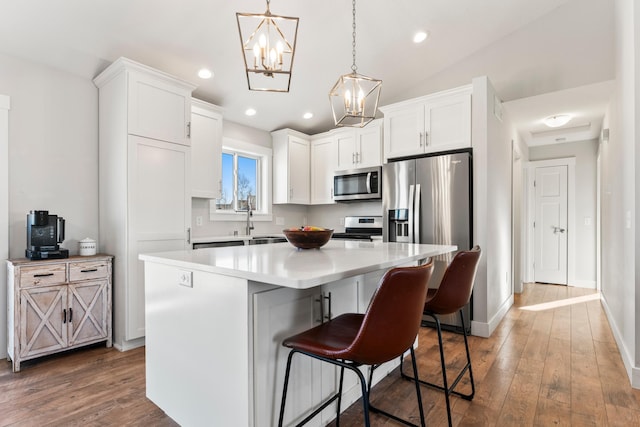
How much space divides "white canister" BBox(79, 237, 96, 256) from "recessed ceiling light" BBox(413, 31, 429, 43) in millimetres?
3646

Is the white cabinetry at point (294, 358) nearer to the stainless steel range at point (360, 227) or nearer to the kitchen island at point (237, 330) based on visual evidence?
the kitchen island at point (237, 330)

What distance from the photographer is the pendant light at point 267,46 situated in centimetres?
164

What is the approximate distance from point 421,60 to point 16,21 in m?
3.67

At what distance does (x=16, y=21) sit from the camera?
247 cm

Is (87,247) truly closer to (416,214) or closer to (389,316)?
(389,316)

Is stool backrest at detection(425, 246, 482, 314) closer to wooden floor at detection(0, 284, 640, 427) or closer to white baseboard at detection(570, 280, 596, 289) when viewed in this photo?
wooden floor at detection(0, 284, 640, 427)

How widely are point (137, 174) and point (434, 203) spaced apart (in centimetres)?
275

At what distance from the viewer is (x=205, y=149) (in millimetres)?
3729

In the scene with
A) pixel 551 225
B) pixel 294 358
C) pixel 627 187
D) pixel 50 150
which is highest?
pixel 50 150

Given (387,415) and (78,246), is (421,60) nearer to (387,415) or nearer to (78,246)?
(387,415)

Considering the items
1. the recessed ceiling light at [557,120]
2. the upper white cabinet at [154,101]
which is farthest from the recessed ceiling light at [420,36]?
the upper white cabinet at [154,101]

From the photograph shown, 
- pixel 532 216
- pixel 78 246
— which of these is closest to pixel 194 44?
pixel 78 246

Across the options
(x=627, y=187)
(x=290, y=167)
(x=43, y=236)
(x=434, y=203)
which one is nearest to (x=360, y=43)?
(x=434, y=203)

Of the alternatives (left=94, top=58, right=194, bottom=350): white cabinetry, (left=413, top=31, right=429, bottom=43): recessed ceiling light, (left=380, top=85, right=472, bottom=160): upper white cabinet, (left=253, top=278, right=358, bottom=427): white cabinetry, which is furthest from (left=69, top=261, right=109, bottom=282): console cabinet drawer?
(left=413, top=31, right=429, bottom=43): recessed ceiling light
